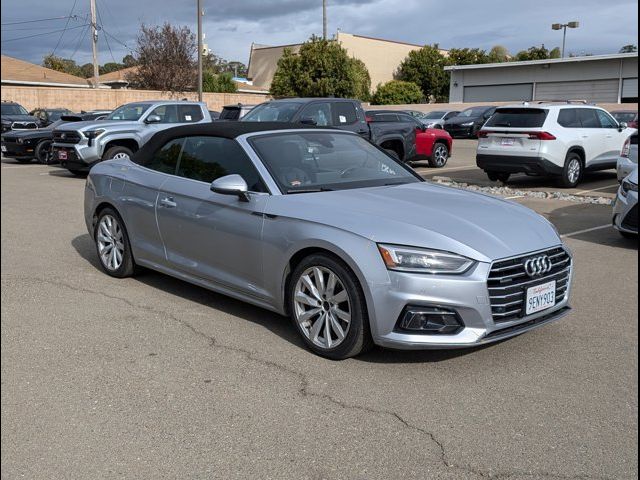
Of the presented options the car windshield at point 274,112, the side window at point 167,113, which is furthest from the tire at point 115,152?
the car windshield at point 274,112

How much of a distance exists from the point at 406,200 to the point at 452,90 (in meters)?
52.4

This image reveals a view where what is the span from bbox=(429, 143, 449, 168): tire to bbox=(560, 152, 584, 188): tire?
5464mm

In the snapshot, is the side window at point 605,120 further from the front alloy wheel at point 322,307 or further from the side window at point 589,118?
the front alloy wheel at point 322,307

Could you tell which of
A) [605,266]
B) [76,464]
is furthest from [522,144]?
[76,464]

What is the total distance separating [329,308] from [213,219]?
1.35 metres

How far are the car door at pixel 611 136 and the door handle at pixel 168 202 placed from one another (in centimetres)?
1223

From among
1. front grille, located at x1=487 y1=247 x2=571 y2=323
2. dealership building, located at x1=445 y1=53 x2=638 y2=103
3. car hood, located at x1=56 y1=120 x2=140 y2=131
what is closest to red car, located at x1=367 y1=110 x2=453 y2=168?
car hood, located at x1=56 y1=120 x2=140 y2=131

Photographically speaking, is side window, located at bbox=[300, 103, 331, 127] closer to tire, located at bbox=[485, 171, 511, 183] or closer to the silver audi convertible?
tire, located at bbox=[485, 171, 511, 183]

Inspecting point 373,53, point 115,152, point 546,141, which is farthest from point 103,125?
point 373,53

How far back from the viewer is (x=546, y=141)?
45.3 ft

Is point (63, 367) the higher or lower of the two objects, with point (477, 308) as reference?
lower

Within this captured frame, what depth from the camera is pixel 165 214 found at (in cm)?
579

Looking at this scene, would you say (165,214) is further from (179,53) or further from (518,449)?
(179,53)

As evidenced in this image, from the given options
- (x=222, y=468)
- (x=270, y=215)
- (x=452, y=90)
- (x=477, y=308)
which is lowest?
(x=222, y=468)
